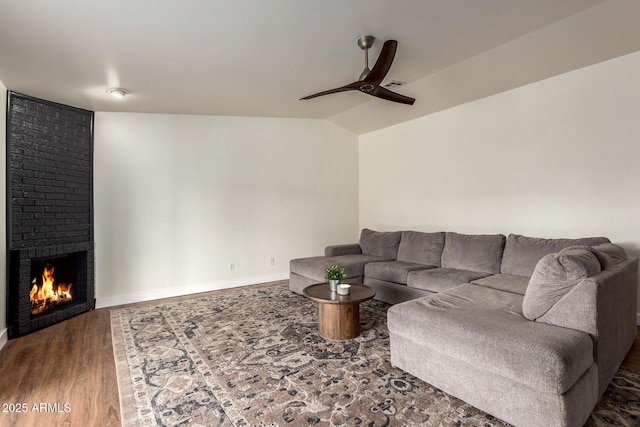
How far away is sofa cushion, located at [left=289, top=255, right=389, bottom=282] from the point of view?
409 cm

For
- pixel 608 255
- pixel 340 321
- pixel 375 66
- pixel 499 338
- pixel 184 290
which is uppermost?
pixel 375 66

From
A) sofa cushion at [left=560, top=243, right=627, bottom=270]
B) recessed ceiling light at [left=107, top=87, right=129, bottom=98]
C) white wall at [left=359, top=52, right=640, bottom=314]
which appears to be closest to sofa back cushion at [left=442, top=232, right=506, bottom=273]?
white wall at [left=359, top=52, right=640, bottom=314]

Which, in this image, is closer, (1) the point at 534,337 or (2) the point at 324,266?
(1) the point at 534,337

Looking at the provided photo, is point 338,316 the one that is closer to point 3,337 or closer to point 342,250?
point 342,250

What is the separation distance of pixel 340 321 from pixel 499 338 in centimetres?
138

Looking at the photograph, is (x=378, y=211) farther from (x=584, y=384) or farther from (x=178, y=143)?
(x=584, y=384)

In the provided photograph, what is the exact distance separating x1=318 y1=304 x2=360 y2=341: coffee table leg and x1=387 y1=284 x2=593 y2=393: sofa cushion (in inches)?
23.8

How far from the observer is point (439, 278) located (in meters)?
3.45

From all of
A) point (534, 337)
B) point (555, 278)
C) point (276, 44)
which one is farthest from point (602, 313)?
point (276, 44)

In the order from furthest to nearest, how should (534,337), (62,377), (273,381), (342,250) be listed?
(342,250), (62,377), (273,381), (534,337)

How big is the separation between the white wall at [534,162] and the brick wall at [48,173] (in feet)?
14.4

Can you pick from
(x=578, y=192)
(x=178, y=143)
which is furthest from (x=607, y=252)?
(x=178, y=143)

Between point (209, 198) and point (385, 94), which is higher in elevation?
point (385, 94)

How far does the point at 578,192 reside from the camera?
345cm
